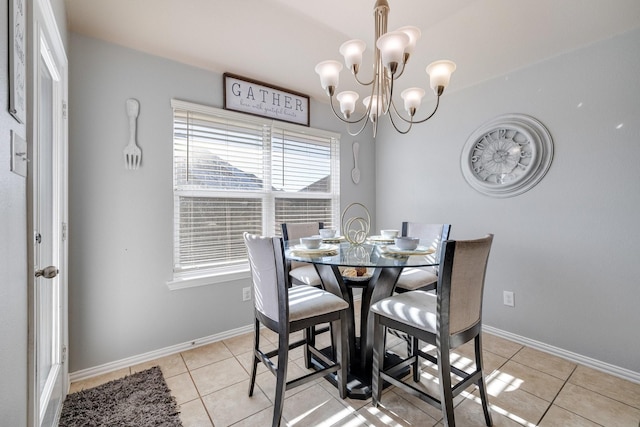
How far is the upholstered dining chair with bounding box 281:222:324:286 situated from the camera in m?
2.23

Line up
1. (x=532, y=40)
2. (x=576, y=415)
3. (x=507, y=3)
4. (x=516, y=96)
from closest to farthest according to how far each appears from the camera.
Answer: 1. (x=576, y=415)
2. (x=507, y=3)
3. (x=532, y=40)
4. (x=516, y=96)

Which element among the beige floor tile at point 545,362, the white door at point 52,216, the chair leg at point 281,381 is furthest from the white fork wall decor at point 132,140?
the beige floor tile at point 545,362

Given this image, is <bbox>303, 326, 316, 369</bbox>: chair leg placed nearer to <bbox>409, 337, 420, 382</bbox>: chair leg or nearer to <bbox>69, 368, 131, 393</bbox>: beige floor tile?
<bbox>409, 337, 420, 382</bbox>: chair leg

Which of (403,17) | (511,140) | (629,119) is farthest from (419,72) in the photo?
(629,119)

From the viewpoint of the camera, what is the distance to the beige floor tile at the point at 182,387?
1.75m

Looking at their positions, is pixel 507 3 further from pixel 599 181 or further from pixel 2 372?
pixel 2 372

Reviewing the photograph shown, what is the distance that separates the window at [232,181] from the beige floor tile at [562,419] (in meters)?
2.36

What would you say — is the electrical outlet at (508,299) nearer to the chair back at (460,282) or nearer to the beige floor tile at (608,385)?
the beige floor tile at (608,385)

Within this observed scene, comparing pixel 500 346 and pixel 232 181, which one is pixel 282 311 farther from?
pixel 500 346

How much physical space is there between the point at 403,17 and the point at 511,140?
1400 mm

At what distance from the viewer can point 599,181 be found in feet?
6.71

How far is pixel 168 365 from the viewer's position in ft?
6.91

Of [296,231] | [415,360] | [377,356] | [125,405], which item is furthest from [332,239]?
[125,405]

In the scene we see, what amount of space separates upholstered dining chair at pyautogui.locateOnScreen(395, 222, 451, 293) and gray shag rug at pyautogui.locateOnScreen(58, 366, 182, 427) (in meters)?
1.64
